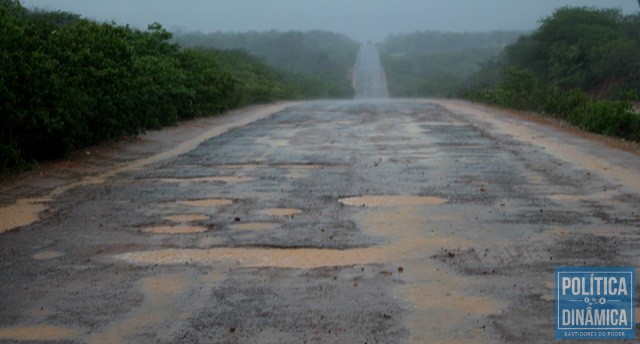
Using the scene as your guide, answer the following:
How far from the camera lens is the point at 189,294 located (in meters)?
6.86

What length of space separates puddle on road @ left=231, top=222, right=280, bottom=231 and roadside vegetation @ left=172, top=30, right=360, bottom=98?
201 feet

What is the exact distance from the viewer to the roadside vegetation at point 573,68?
28997mm

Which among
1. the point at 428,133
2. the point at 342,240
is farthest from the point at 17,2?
the point at 342,240

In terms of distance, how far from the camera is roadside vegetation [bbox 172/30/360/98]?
8067cm

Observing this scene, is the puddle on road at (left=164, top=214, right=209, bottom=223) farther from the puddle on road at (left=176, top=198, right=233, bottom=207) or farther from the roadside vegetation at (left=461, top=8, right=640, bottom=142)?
the roadside vegetation at (left=461, top=8, right=640, bottom=142)

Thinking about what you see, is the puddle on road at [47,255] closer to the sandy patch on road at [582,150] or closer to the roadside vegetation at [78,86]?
the roadside vegetation at [78,86]

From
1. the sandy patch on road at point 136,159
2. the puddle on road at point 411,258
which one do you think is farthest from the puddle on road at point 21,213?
the puddle on road at point 411,258

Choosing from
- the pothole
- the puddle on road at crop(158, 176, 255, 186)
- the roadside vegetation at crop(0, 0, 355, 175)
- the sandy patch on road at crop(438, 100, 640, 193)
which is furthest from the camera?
the roadside vegetation at crop(0, 0, 355, 175)

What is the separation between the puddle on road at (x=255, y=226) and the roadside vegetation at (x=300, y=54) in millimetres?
61365

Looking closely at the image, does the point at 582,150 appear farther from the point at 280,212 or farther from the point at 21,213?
the point at 21,213

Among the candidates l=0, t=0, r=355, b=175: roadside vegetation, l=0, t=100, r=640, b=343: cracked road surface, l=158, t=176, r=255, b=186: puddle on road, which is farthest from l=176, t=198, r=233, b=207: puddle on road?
l=0, t=0, r=355, b=175: roadside vegetation

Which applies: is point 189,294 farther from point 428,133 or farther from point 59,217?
point 428,133

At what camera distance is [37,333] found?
598 cm

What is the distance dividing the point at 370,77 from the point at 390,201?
8776 centimetres
